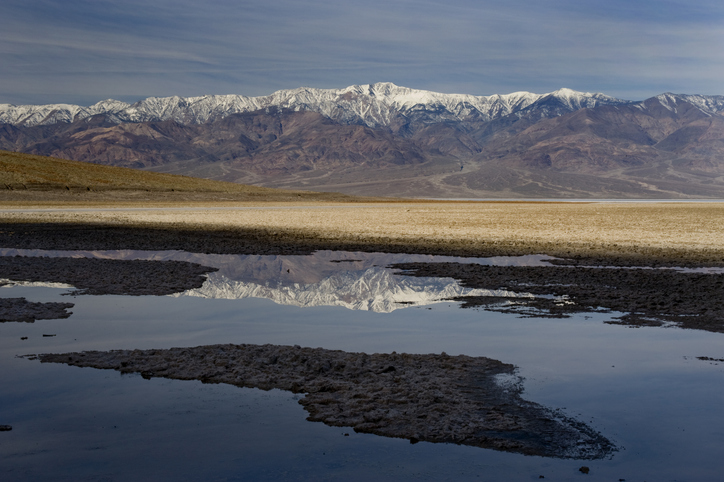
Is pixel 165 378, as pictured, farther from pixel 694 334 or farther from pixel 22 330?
pixel 694 334

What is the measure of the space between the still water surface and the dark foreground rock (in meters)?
0.21

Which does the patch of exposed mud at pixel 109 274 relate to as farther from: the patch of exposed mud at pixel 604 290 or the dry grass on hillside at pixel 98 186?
the dry grass on hillside at pixel 98 186

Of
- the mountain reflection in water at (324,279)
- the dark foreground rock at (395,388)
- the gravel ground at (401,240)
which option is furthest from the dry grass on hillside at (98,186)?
the dark foreground rock at (395,388)

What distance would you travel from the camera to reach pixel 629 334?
34.3 feet

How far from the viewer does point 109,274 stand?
1670 cm

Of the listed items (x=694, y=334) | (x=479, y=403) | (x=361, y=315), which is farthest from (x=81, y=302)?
(x=694, y=334)

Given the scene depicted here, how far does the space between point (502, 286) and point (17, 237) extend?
72.6 feet

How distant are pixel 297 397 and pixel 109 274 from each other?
10868 millimetres

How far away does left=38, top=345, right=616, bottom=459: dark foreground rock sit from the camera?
245 inches

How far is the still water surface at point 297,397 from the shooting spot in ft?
18.2

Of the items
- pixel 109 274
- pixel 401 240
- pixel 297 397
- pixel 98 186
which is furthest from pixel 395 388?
pixel 98 186

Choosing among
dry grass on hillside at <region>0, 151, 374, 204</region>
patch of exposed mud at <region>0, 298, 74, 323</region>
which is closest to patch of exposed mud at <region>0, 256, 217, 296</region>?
patch of exposed mud at <region>0, 298, 74, 323</region>

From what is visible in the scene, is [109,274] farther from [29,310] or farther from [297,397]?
[297,397]

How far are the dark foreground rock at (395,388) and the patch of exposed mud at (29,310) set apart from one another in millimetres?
2858
